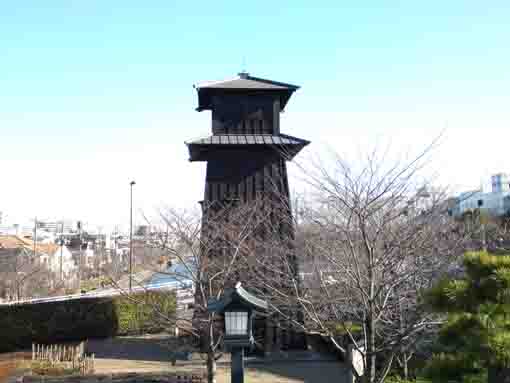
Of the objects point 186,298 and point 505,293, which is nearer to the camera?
point 505,293

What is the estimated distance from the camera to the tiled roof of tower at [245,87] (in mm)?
13328

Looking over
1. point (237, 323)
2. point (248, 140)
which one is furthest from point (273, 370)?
point (237, 323)

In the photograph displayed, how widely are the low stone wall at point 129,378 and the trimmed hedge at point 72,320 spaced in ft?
14.4

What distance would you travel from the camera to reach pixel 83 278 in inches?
1821

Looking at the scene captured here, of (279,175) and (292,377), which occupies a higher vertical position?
(279,175)

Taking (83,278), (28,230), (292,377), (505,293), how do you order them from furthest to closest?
(28,230)
(83,278)
(292,377)
(505,293)

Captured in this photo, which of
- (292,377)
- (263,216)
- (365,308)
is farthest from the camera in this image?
(263,216)

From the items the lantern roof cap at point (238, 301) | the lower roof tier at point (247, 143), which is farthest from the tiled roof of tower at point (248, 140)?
the lantern roof cap at point (238, 301)

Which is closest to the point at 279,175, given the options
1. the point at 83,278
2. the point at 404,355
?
the point at 404,355

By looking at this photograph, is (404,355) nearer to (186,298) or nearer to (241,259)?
(241,259)

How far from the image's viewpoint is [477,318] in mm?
4793

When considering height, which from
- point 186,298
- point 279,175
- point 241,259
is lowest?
point 186,298

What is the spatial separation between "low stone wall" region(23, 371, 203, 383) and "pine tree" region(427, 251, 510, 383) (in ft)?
21.2

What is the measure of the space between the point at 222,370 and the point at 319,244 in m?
5.51
